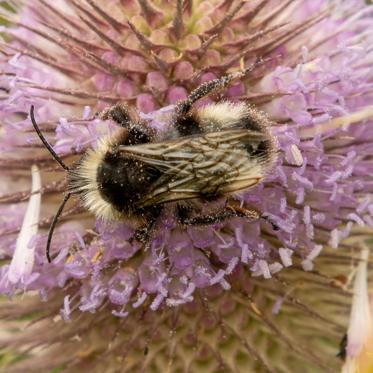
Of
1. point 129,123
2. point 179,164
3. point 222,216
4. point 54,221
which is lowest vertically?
point 222,216

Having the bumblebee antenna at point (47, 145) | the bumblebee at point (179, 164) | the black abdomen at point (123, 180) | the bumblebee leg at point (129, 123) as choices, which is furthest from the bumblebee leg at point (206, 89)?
the bumblebee antenna at point (47, 145)

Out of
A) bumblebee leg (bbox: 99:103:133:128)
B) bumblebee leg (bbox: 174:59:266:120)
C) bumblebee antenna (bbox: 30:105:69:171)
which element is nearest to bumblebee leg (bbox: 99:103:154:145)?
bumblebee leg (bbox: 99:103:133:128)

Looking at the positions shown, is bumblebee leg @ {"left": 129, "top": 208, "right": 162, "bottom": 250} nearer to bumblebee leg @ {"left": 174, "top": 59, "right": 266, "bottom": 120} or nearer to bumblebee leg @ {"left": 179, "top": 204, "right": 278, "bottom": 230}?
bumblebee leg @ {"left": 179, "top": 204, "right": 278, "bottom": 230}

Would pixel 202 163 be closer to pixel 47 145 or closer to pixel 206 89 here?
pixel 206 89

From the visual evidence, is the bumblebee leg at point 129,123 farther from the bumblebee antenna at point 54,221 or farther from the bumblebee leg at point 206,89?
the bumblebee antenna at point 54,221

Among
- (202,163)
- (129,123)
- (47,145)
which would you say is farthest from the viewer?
(47,145)

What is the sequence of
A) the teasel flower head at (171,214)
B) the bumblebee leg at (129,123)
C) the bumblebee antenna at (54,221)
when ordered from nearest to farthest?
the bumblebee leg at (129,123), the bumblebee antenna at (54,221), the teasel flower head at (171,214)

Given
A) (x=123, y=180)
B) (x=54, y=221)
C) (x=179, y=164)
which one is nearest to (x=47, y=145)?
(x=54, y=221)
